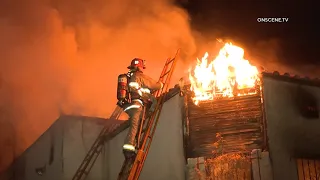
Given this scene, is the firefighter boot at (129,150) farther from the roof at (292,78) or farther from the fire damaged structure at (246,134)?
the roof at (292,78)

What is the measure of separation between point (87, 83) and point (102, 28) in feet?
10.3

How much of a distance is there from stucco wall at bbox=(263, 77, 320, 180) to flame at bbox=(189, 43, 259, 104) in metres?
0.57

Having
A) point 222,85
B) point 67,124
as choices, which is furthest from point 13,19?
point 222,85

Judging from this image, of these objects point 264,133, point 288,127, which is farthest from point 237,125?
point 288,127

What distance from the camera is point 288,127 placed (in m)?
10.2

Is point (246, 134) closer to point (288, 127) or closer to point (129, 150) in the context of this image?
point (288, 127)

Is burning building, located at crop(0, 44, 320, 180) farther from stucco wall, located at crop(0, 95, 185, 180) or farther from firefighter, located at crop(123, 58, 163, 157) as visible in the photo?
firefighter, located at crop(123, 58, 163, 157)

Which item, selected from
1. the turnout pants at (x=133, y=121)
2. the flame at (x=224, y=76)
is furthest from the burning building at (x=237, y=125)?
the turnout pants at (x=133, y=121)

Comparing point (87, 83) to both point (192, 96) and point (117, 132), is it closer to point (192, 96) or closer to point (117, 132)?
point (117, 132)

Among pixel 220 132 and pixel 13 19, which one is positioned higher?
pixel 13 19

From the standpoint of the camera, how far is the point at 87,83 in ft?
51.5

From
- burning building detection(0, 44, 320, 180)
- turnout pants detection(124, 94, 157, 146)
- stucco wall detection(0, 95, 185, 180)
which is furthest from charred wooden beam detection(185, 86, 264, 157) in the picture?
turnout pants detection(124, 94, 157, 146)

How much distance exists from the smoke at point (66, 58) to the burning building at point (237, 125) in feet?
15.5

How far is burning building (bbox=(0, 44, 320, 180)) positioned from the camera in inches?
396
